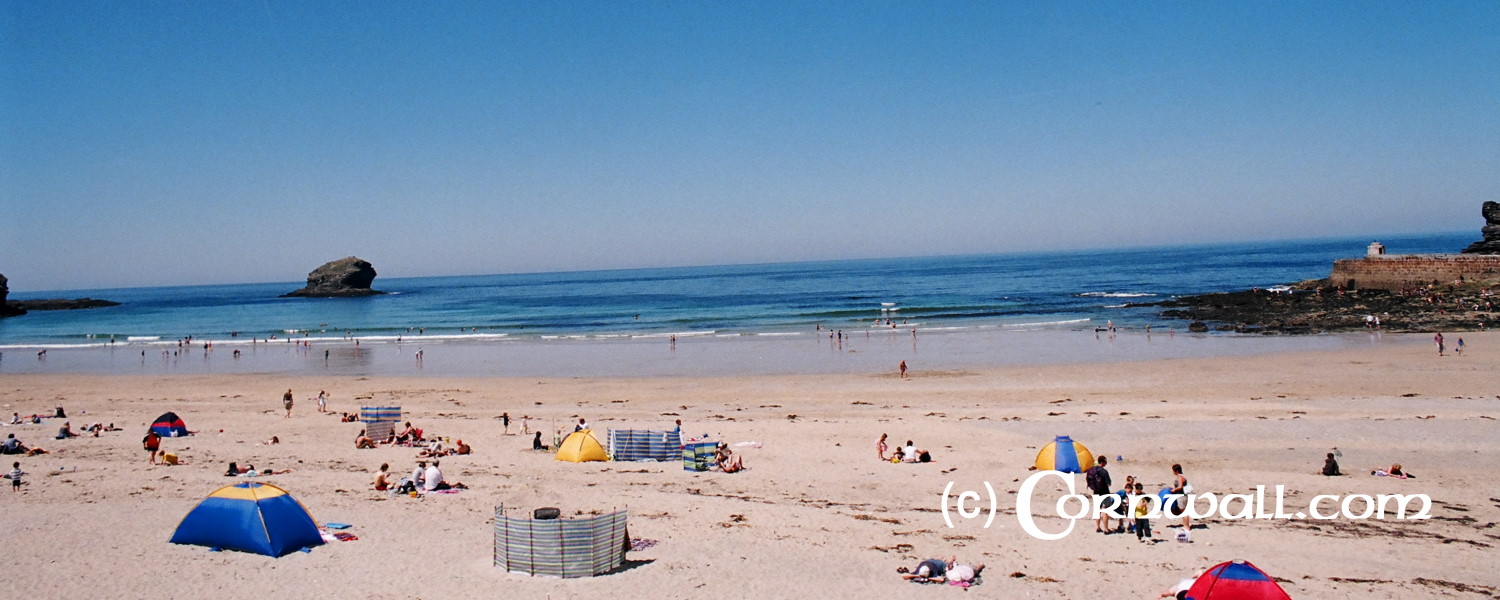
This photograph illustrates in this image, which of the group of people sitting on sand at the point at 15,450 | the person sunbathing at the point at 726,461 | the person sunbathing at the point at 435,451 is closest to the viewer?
the person sunbathing at the point at 726,461

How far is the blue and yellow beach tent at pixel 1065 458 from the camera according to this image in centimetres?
1567

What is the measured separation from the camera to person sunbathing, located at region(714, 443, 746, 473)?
17.1 m

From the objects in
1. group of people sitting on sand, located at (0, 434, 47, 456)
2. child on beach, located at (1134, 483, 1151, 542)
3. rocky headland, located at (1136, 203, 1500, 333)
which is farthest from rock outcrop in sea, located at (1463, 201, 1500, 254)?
group of people sitting on sand, located at (0, 434, 47, 456)

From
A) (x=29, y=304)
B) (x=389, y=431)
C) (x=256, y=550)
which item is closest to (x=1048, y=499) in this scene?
(x=256, y=550)

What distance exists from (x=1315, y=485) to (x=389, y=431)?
2024cm

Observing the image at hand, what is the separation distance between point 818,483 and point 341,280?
417 feet

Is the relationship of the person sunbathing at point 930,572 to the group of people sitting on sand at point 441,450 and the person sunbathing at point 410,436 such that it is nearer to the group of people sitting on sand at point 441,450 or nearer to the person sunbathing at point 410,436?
the group of people sitting on sand at point 441,450

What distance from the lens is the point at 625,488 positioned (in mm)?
15570

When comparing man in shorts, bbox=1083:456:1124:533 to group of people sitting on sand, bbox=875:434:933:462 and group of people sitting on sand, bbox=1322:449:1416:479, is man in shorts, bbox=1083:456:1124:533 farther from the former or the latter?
group of people sitting on sand, bbox=1322:449:1416:479

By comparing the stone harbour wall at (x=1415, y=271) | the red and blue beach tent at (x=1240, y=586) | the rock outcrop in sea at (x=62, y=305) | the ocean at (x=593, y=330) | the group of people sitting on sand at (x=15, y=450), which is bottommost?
the ocean at (x=593, y=330)

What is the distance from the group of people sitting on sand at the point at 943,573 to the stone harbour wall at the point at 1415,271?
53137 millimetres

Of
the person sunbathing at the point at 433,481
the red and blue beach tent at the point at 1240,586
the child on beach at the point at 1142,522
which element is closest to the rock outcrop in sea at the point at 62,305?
the person sunbathing at the point at 433,481

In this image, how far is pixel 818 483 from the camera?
16.0 m

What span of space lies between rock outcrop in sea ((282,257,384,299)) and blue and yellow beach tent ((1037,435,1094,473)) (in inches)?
4979
